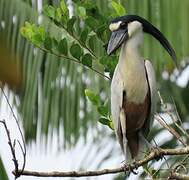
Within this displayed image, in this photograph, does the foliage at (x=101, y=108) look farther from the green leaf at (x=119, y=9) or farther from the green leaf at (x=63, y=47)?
the green leaf at (x=119, y=9)

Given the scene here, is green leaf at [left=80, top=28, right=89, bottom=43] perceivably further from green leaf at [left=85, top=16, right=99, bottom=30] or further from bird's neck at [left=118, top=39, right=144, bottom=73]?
bird's neck at [left=118, top=39, right=144, bottom=73]

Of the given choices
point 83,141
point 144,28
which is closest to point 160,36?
point 144,28

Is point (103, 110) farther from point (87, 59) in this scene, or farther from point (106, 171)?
point (106, 171)

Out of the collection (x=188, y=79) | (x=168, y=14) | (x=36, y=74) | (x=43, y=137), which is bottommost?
(x=188, y=79)

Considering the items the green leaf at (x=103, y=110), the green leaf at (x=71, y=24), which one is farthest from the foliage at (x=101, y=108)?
the green leaf at (x=71, y=24)

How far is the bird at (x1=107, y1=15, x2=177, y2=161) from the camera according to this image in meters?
3.41

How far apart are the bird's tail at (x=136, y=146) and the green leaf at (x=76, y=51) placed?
48cm

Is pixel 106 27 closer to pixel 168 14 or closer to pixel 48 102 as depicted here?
pixel 168 14

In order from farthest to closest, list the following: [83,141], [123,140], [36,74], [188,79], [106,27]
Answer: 1. [188,79]
2. [83,141]
3. [36,74]
4. [123,140]
5. [106,27]

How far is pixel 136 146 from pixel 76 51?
1.79 ft

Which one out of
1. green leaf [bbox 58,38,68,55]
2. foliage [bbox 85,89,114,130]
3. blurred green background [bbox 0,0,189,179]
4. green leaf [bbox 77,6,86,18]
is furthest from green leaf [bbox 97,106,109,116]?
blurred green background [bbox 0,0,189,179]

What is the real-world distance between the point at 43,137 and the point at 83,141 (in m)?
0.43

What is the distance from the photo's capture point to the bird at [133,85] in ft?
11.2

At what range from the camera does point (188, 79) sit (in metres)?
7.88
